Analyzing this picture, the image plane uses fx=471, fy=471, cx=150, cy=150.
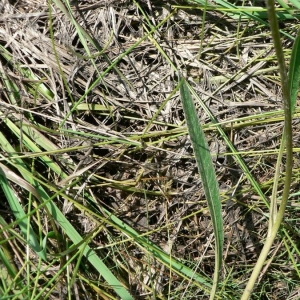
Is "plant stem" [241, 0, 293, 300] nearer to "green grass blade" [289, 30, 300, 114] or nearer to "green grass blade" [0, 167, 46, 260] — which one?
"green grass blade" [289, 30, 300, 114]

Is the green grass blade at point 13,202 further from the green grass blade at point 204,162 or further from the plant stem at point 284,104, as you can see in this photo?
the plant stem at point 284,104

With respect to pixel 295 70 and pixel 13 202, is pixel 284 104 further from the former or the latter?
pixel 13 202

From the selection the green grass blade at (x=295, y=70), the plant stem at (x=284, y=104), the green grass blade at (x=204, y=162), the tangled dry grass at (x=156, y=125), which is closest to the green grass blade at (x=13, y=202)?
the tangled dry grass at (x=156, y=125)

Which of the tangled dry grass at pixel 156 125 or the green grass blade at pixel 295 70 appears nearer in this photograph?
the green grass blade at pixel 295 70

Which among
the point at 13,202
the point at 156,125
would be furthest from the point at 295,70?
the point at 13,202

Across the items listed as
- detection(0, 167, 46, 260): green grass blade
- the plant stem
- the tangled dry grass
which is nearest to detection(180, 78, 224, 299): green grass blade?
the plant stem

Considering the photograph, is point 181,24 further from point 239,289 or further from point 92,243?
point 239,289

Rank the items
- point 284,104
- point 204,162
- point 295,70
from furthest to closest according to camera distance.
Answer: point 204,162, point 295,70, point 284,104
